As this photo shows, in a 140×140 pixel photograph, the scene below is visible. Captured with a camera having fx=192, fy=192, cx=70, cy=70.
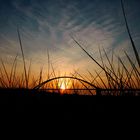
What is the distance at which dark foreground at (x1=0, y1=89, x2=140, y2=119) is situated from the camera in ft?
2.44

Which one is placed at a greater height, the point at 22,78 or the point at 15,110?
the point at 22,78

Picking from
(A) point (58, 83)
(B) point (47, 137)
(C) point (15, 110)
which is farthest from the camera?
(A) point (58, 83)

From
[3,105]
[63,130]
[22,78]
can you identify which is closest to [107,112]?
[63,130]

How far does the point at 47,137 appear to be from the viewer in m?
0.68

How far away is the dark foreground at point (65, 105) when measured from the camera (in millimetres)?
743

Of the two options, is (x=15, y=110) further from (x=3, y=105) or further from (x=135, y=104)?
(x=135, y=104)

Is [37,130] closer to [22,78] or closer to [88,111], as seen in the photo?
[88,111]

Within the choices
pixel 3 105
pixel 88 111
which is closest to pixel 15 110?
pixel 3 105

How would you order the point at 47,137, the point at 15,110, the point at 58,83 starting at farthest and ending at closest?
1. the point at 58,83
2. the point at 15,110
3. the point at 47,137

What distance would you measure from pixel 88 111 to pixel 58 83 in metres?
1.03

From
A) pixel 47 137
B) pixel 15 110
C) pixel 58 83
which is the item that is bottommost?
pixel 47 137

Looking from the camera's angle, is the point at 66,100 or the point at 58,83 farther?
the point at 58,83

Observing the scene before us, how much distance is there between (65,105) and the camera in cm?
81

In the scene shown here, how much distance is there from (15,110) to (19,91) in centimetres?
11
